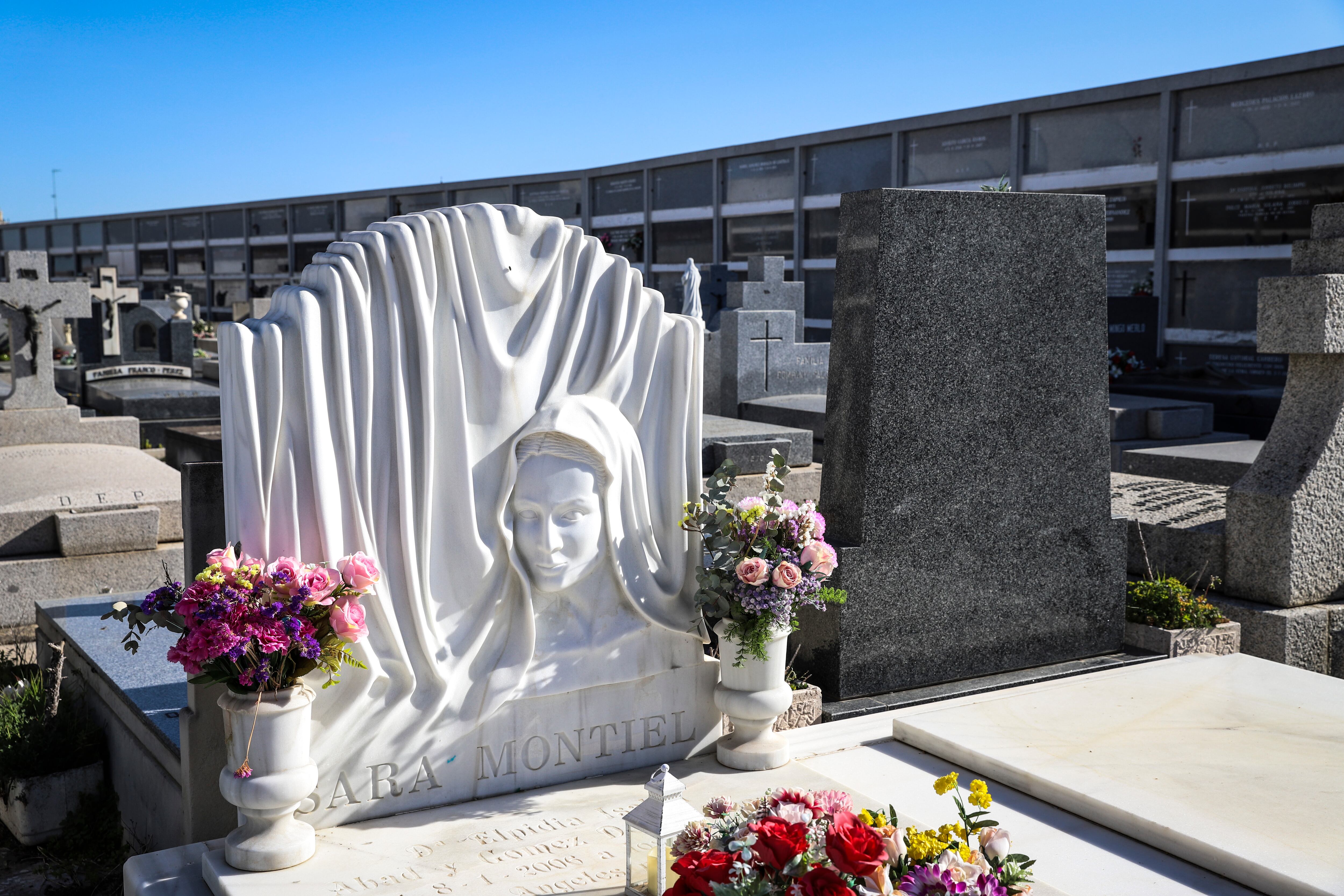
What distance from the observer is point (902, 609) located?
4.77 m

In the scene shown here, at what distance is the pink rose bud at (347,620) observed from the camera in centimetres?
305

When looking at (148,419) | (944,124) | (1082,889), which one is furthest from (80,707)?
(944,124)

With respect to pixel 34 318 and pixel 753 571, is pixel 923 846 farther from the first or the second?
pixel 34 318

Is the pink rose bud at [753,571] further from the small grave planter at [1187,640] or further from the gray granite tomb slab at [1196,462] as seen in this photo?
the gray granite tomb slab at [1196,462]

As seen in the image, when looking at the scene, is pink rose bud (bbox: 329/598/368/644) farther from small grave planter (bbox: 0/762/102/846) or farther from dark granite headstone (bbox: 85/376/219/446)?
dark granite headstone (bbox: 85/376/219/446)

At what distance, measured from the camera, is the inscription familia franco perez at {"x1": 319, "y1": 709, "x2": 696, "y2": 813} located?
342 centimetres

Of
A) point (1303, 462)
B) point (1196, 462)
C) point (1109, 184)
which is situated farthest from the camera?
point (1109, 184)

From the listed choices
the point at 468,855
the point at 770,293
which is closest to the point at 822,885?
the point at 468,855

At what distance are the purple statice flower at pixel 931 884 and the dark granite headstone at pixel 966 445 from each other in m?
2.47

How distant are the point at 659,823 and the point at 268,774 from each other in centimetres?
109

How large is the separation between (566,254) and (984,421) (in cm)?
222

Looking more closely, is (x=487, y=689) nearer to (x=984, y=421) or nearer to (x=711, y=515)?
(x=711, y=515)

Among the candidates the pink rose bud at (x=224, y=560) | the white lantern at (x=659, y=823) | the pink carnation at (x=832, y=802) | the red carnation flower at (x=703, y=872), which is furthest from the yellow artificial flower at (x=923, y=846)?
the pink rose bud at (x=224, y=560)

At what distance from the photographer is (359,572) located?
122 inches
